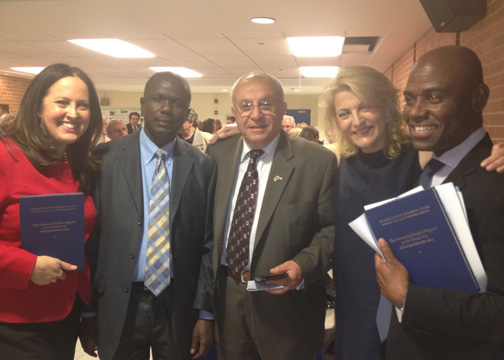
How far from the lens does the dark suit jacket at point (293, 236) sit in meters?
1.80

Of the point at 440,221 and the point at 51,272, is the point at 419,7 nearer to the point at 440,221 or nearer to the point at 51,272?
the point at 440,221

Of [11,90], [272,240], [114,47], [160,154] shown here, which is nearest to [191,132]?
[114,47]

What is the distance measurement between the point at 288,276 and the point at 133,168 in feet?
2.80

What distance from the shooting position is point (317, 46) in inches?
250

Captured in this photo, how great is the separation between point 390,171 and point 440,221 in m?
0.61

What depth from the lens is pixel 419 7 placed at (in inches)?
159

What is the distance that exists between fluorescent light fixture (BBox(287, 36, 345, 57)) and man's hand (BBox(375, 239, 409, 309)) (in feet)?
16.6

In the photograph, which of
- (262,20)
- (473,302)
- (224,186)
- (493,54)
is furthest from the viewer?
(262,20)

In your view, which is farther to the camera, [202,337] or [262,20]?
[262,20]

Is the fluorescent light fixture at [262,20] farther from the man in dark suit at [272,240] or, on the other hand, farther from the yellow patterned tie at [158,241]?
the yellow patterned tie at [158,241]

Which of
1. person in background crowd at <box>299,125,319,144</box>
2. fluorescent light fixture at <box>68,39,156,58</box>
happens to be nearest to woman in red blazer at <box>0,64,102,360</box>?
person in background crowd at <box>299,125,319,144</box>

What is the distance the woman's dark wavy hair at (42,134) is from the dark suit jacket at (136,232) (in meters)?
0.08

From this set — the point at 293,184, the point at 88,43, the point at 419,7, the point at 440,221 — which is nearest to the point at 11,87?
the point at 88,43

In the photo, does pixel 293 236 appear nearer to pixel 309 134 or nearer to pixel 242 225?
pixel 242 225
